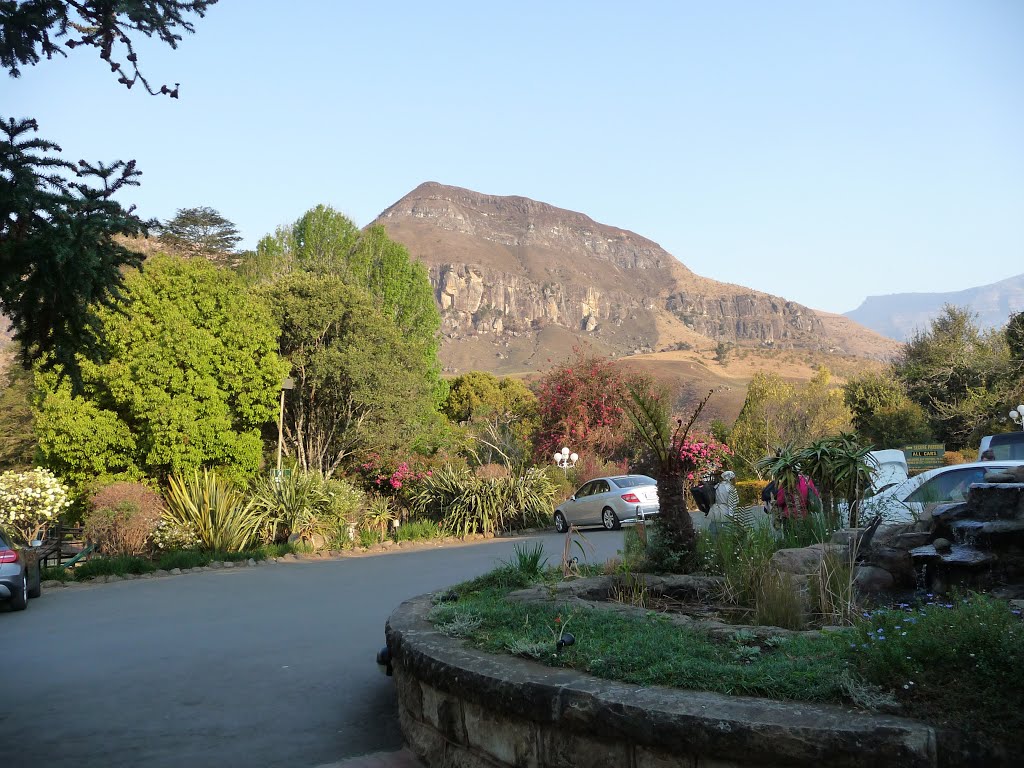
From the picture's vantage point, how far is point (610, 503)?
22.3 m

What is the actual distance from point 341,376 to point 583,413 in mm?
8999

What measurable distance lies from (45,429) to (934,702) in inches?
867

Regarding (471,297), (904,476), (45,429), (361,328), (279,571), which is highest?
(471,297)

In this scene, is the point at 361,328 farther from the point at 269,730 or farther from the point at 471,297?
the point at 471,297

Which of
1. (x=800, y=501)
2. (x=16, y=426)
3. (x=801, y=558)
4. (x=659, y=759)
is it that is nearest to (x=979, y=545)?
(x=801, y=558)

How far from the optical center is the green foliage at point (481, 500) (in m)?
22.4

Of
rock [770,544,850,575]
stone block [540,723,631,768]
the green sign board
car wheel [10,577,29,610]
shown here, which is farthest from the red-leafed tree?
stone block [540,723,631,768]

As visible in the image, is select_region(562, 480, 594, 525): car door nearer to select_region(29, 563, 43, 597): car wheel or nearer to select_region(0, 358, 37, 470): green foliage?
select_region(29, 563, 43, 597): car wheel

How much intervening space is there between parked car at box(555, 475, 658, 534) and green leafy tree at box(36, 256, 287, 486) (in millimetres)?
9059

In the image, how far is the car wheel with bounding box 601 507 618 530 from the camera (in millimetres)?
22362

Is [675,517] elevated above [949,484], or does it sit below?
above

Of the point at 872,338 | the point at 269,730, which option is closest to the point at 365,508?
the point at 269,730

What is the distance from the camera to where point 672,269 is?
595 ft

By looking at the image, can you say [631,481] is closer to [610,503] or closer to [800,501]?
[610,503]
